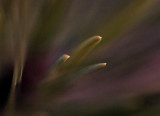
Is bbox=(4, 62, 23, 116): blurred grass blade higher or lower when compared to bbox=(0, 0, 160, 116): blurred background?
lower

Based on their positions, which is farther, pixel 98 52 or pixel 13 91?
pixel 98 52

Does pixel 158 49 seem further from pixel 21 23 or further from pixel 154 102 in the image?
pixel 21 23

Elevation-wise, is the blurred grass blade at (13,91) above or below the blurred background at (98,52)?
below

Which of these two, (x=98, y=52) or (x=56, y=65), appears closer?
(x=56, y=65)

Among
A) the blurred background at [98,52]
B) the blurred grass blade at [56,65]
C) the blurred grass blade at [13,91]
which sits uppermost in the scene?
the blurred background at [98,52]

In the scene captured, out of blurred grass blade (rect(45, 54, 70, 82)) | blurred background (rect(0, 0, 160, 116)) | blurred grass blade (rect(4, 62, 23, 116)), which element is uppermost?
blurred background (rect(0, 0, 160, 116))

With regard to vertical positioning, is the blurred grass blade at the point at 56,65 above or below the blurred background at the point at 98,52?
below

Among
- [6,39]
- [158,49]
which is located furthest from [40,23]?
[158,49]

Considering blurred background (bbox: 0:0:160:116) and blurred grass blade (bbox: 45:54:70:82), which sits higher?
blurred background (bbox: 0:0:160:116)
